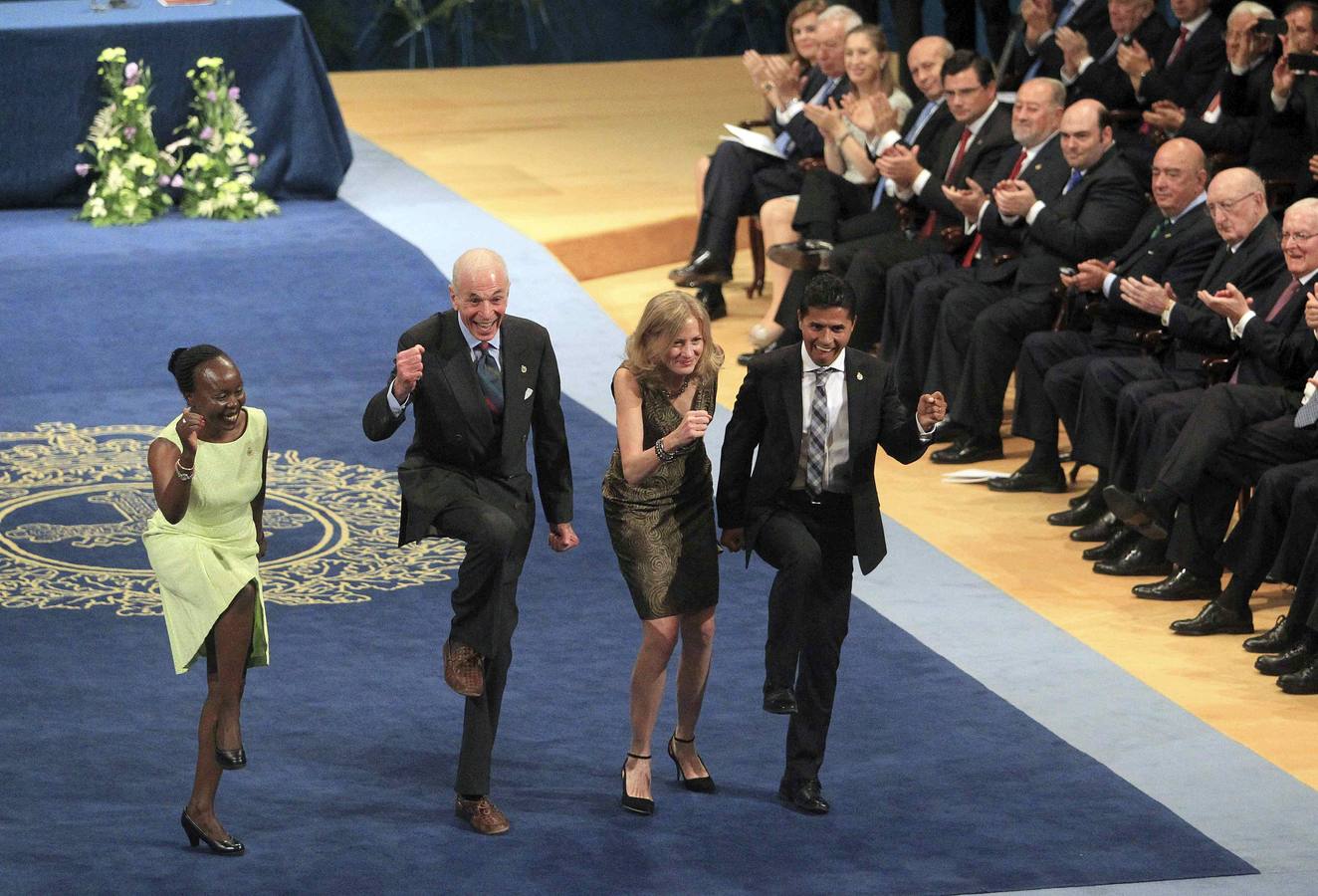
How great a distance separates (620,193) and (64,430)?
406 centimetres

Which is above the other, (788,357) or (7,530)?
(788,357)

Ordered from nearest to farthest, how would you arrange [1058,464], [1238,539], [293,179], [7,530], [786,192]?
[1238,539] → [7,530] → [1058,464] → [786,192] → [293,179]

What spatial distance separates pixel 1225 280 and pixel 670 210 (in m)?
4.33

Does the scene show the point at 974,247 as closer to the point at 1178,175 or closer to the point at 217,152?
the point at 1178,175

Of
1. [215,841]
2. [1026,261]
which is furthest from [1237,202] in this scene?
[215,841]

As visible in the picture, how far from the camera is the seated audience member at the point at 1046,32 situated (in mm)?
8930

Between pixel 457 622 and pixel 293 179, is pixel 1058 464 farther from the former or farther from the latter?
pixel 293 179

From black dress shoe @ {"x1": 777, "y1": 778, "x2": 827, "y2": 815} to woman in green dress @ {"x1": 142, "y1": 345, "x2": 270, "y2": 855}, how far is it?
1204 millimetres

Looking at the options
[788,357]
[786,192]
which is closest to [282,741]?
[788,357]

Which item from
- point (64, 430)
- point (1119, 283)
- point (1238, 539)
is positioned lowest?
point (64, 430)

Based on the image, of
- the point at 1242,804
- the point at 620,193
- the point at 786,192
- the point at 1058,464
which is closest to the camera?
the point at 1242,804

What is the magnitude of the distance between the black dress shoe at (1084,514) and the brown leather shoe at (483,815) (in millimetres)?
2939

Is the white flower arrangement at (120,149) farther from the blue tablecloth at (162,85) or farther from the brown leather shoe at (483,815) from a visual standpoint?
the brown leather shoe at (483,815)

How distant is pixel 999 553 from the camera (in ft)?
21.8
